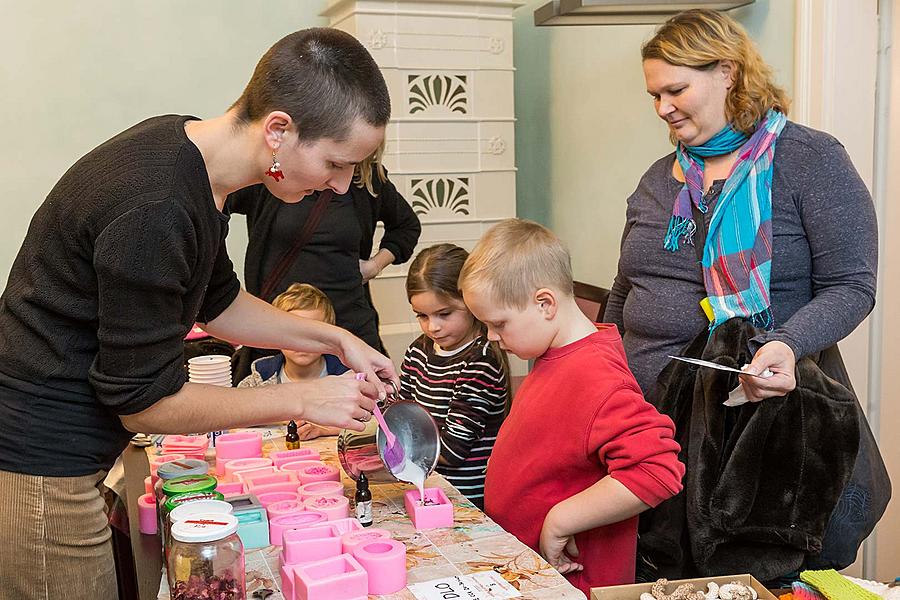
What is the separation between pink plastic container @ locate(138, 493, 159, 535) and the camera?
1.63 m

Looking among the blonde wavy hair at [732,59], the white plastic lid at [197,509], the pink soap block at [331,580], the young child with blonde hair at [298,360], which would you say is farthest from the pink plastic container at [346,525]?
the blonde wavy hair at [732,59]

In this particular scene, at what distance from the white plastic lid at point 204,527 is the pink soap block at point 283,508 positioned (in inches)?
10.8

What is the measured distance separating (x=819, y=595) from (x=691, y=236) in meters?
0.76

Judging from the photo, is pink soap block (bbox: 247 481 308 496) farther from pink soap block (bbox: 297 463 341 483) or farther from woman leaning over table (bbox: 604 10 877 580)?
woman leaning over table (bbox: 604 10 877 580)

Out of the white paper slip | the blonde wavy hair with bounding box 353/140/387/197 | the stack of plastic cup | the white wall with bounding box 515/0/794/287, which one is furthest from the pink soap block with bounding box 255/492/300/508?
the white wall with bounding box 515/0/794/287

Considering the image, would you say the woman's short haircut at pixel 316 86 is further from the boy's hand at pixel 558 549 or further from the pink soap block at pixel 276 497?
the boy's hand at pixel 558 549

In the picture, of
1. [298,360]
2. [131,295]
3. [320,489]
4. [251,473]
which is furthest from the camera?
[298,360]

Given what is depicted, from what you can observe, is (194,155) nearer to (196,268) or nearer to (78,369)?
(196,268)

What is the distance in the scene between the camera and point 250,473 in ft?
5.63

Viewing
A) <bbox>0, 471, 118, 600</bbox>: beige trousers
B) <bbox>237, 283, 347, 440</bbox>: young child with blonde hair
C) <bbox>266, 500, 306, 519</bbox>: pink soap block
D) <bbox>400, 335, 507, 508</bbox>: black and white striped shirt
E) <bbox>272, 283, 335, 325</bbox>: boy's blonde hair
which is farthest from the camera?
<bbox>272, 283, 335, 325</bbox>: boy's blonde hair

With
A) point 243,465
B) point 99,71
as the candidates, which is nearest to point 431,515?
point 243,465

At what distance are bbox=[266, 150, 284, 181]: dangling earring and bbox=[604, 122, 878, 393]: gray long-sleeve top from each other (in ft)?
2.96

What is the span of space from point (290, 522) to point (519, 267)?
60 centimetres

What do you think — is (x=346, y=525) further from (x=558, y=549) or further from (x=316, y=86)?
(x=316, y=86)
